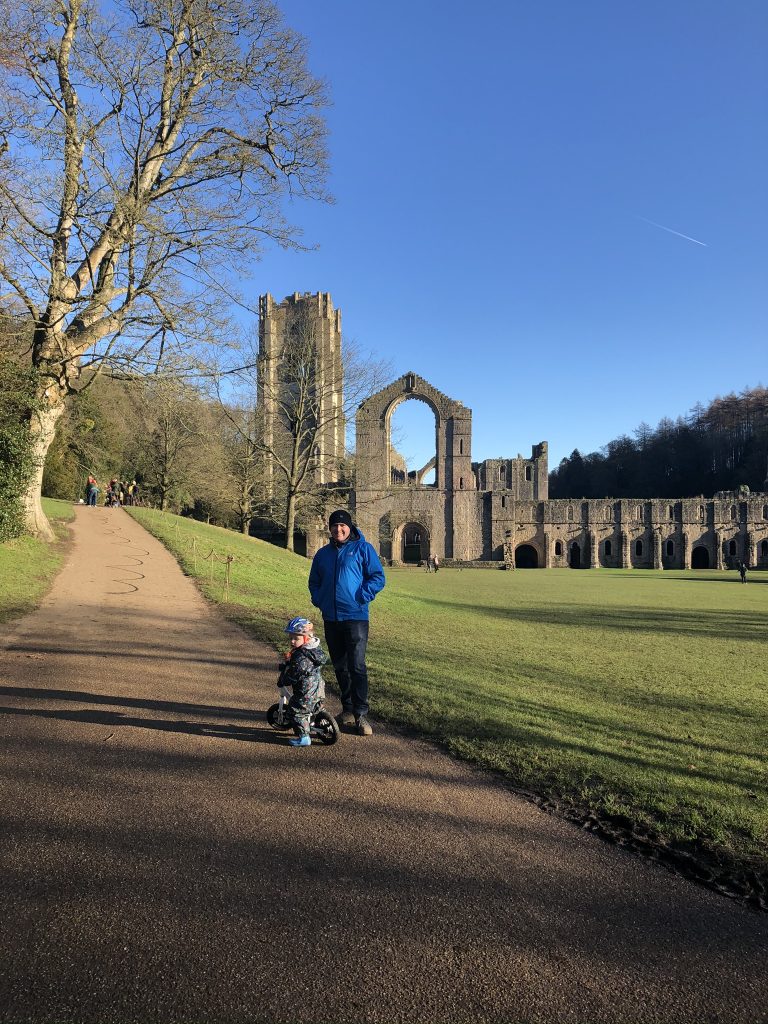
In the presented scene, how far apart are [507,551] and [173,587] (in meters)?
39.3

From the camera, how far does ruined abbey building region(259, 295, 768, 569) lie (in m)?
47.9

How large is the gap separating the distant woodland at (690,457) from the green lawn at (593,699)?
7050 centimetres

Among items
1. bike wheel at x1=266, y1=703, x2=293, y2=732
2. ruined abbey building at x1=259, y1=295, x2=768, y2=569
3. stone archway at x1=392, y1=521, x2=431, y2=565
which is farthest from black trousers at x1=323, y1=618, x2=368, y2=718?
stone archway at x1=392, y1=521, x2=431, y2=565

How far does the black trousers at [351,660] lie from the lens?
4.78 metres

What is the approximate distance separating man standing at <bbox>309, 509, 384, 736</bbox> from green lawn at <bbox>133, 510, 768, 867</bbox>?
0.59 metres

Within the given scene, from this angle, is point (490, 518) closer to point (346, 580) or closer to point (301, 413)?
point (301, 413)

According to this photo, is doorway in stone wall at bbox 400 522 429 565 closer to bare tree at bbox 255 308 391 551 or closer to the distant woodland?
bare tree at bbox 255 308 391 551

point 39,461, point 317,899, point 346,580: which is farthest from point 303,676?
point 39,461

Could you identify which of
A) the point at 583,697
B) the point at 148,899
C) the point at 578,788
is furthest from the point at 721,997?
the point at 583,697

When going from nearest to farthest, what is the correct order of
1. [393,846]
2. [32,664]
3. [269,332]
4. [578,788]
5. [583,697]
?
[393,846], [578,788], [32,664], [583,697], [269,332]

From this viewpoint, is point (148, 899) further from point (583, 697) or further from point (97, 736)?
point (583, 697)

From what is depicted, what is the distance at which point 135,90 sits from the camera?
13258 mm

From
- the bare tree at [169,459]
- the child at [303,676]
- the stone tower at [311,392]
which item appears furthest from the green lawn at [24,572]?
the bare tree at [169,459]

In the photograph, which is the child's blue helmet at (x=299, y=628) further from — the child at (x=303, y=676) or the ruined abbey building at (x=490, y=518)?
the ruined abbey building at (x=490, y=518)
